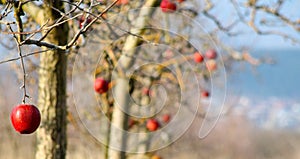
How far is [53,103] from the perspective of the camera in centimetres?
285

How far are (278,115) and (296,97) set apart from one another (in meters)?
8.75

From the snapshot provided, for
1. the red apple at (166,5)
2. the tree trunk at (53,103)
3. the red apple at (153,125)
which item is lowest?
the red apple at (153,125)

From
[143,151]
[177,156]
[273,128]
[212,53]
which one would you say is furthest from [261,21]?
[273,128]

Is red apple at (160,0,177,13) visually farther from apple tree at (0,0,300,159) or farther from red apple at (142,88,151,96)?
red apple at (142,88,151,96)

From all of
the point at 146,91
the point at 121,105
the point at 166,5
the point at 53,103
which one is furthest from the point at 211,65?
the point at 53,103

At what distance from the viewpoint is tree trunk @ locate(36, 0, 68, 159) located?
9.29ft

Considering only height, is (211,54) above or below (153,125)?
below

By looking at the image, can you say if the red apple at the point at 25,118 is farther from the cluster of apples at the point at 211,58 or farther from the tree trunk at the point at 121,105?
the cluster of apples at the point at 211,58

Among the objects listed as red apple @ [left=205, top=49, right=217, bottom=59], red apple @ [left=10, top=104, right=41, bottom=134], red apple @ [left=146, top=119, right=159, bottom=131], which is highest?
red apple @ [left=10, top=104, right=41, bottom=134]

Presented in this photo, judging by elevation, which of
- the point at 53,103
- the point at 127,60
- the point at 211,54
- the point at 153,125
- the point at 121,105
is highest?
the point at 53,103

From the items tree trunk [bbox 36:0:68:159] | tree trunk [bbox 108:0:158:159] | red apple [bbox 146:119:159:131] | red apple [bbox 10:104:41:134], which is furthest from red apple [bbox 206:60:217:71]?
red apple [bbox 10:104:41:134]

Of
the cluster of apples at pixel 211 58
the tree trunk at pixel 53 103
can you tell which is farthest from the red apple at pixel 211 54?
the tree trunk at pixel 53 103

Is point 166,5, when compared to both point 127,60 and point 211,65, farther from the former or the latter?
point 211,65

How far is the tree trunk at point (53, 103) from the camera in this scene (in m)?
2.83
